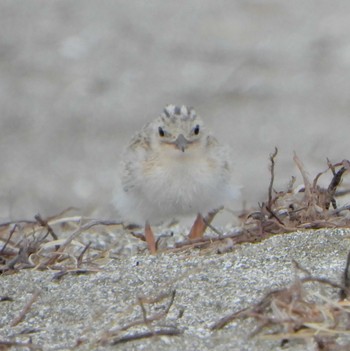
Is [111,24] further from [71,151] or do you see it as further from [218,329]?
[218,329]

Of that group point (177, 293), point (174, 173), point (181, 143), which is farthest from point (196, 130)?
point (177, 293)

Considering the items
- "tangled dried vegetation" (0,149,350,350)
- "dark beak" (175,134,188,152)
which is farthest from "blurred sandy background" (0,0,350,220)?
"tangled dried vegetation" (0,149,350,350)

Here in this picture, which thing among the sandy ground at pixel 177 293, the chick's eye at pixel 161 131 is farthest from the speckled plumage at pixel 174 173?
the sandy ground at pixel 177 293

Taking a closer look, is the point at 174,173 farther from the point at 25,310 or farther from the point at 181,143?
the point at 25,310

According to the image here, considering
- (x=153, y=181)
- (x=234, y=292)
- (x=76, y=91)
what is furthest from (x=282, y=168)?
(x=234, y=292)

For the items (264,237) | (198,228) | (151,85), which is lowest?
(264,237)

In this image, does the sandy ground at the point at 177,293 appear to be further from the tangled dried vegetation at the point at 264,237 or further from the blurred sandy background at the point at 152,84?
the blurred sandy background at the point at 152,84
